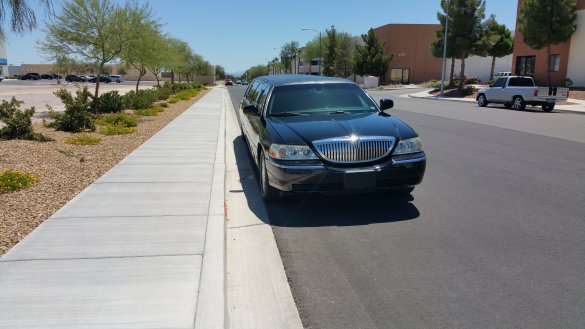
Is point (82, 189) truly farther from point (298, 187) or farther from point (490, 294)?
point (490, 294)

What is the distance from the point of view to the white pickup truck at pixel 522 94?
22562mm

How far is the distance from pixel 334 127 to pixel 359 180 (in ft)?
2.75

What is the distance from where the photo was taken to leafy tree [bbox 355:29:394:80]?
62.5 meters

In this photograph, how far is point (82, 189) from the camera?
6492 millimetres

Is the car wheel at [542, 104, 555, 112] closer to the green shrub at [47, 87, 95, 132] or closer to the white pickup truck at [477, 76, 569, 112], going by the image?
the white pickup truck at [477, 76, 569, 112]

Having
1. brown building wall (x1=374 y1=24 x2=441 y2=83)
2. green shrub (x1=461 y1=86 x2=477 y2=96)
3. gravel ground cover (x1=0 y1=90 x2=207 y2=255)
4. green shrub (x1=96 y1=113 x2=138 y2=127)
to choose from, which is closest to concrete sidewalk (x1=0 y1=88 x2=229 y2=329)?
gravel ground cover (x1=0 y1=90 x2=207 y2=255)

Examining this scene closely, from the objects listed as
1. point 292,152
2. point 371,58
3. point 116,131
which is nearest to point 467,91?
point 371,58

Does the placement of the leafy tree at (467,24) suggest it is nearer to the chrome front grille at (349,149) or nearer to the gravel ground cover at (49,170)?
the gravel ground cover at (49,170)

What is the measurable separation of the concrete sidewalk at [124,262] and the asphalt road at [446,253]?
29.9 inches

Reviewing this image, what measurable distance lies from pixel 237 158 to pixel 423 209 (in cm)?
477

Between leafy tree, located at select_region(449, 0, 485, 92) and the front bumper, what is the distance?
123 ft

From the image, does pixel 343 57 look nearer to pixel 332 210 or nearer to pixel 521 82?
pixel 521 82

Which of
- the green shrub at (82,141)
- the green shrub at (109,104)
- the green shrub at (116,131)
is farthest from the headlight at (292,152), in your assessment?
the green shrub at (109,104)

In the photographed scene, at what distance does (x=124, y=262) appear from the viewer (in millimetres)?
3984
